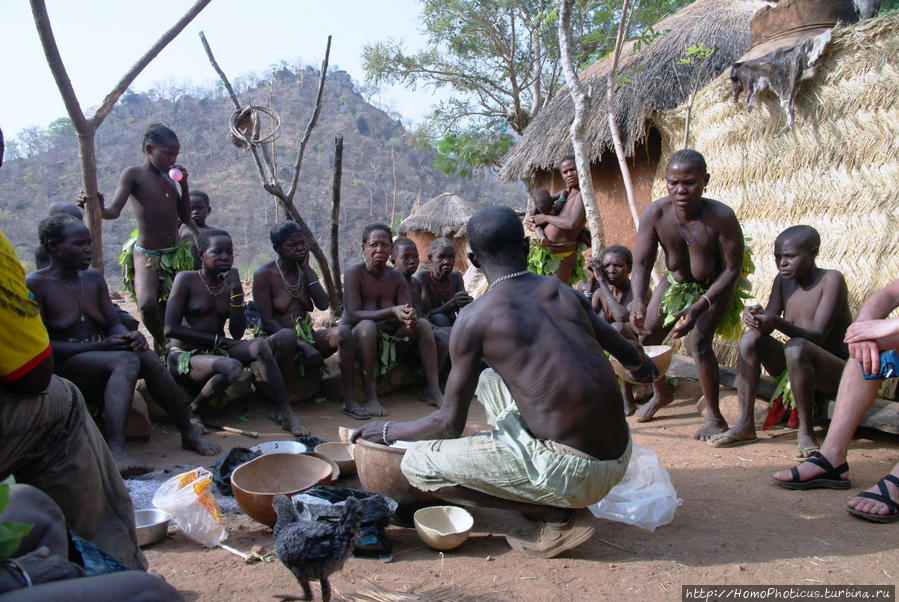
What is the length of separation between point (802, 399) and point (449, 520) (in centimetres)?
240

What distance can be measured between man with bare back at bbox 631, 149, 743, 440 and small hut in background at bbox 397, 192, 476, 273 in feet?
35.9

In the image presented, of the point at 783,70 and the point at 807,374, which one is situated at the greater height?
the point at 783,70

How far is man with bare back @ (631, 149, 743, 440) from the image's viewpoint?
3906mm

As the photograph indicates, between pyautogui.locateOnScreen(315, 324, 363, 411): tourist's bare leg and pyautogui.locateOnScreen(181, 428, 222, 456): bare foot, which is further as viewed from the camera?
pyautogui.locateOnScreen(315, 324, 363, 411): tourist's bare leg

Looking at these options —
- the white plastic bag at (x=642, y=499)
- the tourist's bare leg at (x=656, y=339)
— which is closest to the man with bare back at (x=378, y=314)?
the tourist's bare leg at (x=656, y=339)

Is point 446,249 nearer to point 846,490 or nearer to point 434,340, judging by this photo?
point 434,340

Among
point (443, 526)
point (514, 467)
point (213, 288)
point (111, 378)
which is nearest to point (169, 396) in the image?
point (111, 378)

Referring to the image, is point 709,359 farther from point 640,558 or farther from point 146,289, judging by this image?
point 146,289

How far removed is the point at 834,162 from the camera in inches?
216

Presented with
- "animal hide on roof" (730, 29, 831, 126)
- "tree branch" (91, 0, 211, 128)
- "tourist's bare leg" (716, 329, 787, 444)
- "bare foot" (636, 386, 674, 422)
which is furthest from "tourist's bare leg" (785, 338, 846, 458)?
"tree branch" (91, 0, 211, 128)

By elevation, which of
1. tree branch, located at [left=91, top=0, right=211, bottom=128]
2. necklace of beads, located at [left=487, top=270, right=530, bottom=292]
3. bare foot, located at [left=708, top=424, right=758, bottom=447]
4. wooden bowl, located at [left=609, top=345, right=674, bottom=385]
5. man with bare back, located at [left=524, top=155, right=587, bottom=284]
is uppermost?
tree branch, located at [left=91, top=0, right=211, bottom=128]

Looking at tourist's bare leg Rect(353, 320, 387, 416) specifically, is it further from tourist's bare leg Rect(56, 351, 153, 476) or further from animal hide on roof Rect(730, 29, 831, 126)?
animal hide on roof Rect(730, 29, 831, 126)

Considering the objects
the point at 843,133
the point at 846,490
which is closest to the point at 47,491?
the point at 846,490

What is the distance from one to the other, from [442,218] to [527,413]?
1369 centimetres
